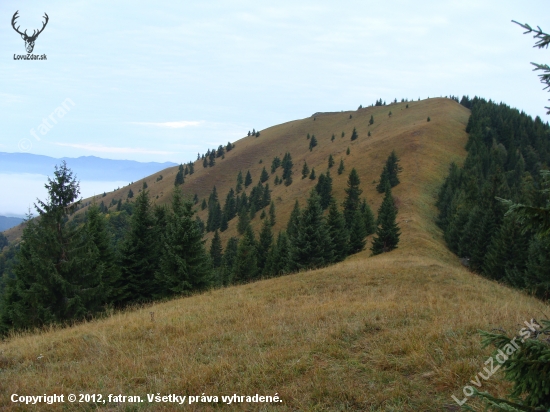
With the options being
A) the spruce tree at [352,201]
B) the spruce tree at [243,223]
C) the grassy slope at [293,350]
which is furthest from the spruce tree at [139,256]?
the spruce tree at [243,223]

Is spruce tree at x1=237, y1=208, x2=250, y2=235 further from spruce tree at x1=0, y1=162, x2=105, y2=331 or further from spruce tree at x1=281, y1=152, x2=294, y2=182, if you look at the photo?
spruce tree at x1=0, y1=162, x2=105, y2=331

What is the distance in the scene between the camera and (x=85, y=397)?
5.12 meters

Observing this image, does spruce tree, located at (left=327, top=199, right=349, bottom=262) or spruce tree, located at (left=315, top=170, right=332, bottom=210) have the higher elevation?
spruce tree, located at (left=315, top=170, right=332, bottom=210)

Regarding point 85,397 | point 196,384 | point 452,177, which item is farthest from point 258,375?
point 452,177

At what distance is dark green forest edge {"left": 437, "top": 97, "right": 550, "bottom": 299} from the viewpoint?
91.8ft

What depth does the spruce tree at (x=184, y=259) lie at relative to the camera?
75.3 ft

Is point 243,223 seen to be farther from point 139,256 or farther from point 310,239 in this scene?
point 139,256

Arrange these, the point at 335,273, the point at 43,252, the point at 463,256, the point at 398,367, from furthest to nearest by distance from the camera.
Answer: the point at 463,256 → the point at 43,252 → the point at 335,273 → the point at 398,367

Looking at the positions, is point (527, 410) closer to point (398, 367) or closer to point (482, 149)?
point (398, 367)

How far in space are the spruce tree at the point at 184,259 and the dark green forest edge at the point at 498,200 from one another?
1907cm

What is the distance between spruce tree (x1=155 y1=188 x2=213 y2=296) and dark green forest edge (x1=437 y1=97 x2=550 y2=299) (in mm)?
19070

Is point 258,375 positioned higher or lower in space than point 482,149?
lower

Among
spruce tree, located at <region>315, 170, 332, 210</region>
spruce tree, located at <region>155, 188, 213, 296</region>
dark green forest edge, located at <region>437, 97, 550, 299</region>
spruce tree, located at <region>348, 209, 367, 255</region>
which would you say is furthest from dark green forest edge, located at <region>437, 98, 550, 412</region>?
spruce tree, located at <region>315, 170, 332, 210</region>

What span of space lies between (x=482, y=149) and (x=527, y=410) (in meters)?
92.7
